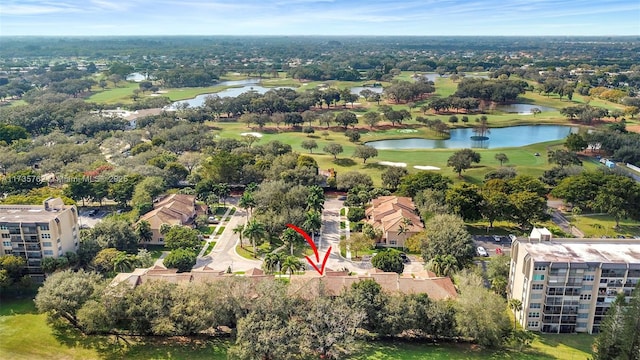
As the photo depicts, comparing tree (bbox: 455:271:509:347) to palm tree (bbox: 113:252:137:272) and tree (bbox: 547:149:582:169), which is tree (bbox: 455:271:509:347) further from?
tree (bbox: 547:149:582:169)

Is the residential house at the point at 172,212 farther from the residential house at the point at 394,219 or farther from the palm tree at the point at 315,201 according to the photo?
the residential house at the point at 394,219

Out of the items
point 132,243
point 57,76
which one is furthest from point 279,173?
point 57,76

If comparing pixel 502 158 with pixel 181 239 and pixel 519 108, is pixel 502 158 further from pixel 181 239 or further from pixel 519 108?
pixel 519 108

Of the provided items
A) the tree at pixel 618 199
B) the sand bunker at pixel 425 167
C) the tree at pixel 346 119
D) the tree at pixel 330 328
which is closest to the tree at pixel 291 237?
the tree at pixel 330 328

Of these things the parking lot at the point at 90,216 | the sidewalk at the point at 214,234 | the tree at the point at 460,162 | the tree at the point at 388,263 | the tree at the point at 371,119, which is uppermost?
the tree at the point at 371,119

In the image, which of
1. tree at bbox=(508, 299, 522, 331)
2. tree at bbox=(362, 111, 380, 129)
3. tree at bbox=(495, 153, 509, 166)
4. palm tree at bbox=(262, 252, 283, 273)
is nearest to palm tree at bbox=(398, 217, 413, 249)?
tree at bbox=(508, 299, 522, 331)
